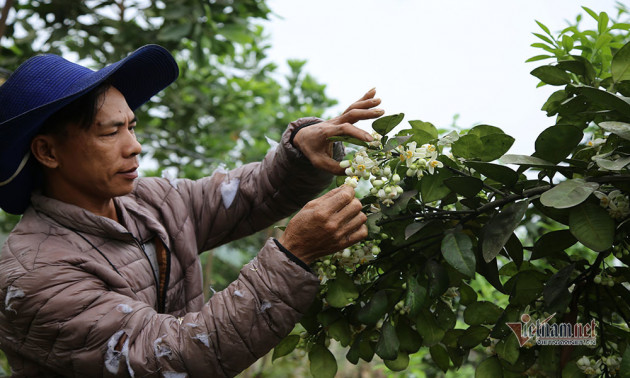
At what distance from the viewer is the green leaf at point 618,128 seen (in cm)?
88

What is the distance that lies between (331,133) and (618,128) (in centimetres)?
59

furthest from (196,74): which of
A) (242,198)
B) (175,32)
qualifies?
(242,198)

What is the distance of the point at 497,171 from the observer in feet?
3.16

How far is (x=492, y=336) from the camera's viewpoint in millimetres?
1080

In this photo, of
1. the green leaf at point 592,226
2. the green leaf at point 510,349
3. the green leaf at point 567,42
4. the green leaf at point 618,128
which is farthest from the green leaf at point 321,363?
the green leaf at point 567,42

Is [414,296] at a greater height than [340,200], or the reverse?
[340,200]

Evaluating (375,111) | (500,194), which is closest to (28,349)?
(375,111)

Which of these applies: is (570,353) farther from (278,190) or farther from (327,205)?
(278,190)

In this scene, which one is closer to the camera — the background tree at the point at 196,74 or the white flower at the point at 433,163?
the white flower at the point at 433,163

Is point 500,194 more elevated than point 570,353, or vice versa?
point 500,194

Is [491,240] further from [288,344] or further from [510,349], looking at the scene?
[288,344]

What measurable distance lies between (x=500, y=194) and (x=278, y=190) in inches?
27.5

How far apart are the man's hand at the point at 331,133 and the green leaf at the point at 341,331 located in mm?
330

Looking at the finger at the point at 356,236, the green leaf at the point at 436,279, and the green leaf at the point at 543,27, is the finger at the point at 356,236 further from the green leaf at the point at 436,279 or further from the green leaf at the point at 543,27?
the green leaf at the point at 543,27
